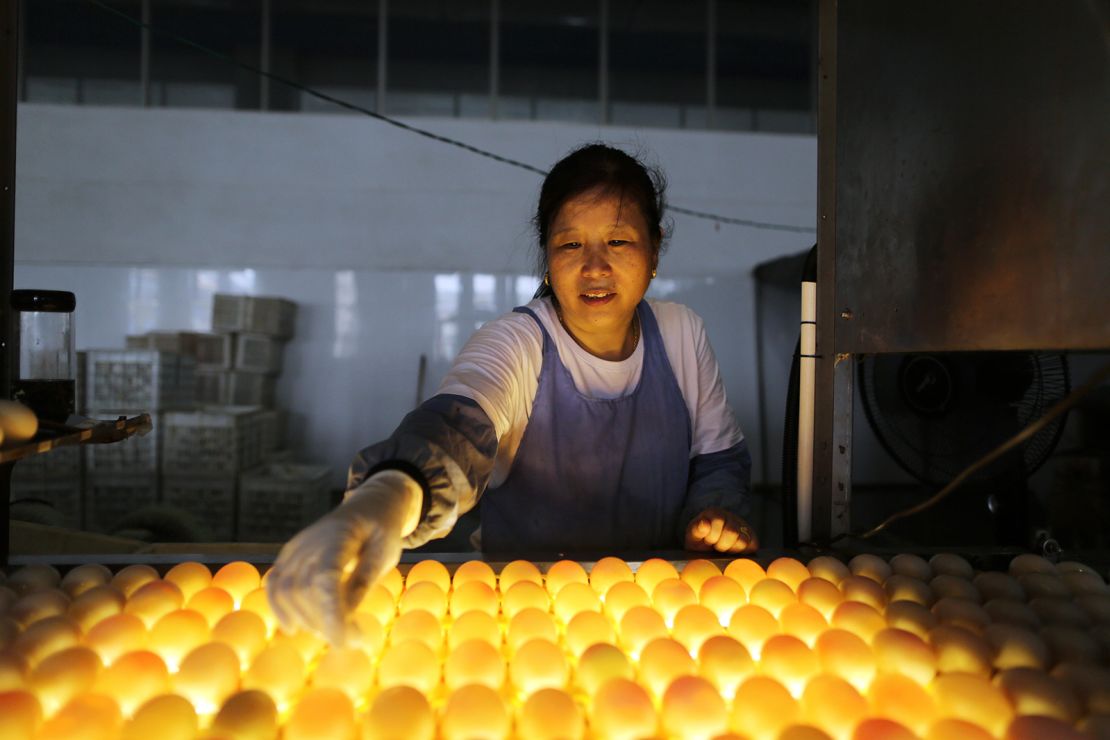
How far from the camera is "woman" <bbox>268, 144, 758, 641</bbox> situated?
1.49 m

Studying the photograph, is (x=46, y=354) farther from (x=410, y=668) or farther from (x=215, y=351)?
(x=215, y=351)

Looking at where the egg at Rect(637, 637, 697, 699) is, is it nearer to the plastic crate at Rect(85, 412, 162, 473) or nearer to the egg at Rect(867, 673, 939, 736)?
the egg at Rect(867, 673, 939, 736)

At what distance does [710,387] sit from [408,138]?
4.50m

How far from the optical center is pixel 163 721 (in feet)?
2.21

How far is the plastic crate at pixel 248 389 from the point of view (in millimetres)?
4773

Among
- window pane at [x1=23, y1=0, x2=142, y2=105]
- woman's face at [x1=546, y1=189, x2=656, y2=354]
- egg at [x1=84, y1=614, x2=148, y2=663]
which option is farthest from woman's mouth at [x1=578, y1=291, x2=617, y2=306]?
window pane at [x1=23, y1=0, x2=142, y2=105]

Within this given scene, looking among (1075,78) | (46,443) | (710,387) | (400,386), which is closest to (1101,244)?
(1075,78)

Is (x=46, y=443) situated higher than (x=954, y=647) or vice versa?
(x=46, y=443)

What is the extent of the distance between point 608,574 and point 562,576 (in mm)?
83

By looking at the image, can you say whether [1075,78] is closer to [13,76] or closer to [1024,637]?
[1024,637]

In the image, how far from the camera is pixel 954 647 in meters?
0.82

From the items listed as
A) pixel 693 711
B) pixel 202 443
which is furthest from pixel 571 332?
pixel 202 443

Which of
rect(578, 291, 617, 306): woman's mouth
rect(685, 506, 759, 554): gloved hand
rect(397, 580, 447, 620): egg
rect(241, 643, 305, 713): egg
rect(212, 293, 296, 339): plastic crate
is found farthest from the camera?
rect(212, 293, 296, 339): plastic crate

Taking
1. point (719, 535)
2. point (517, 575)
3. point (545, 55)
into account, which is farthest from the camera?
point (545, 55)
